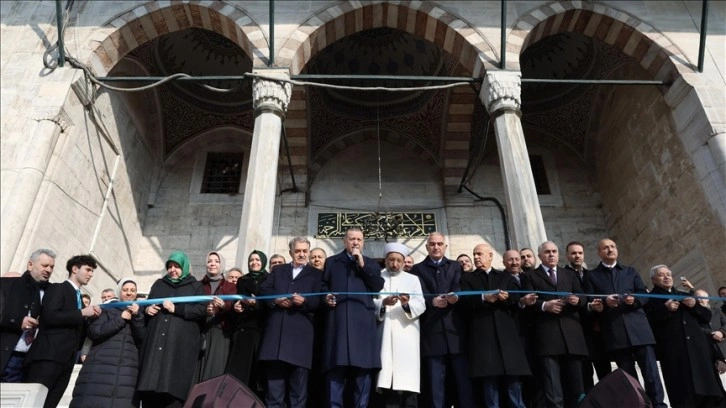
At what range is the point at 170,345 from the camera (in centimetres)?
376

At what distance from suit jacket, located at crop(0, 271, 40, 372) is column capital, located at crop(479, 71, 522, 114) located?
220 inches

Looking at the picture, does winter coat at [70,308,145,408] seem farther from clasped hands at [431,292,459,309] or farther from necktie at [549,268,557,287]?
necktie at [549,268,557,287]

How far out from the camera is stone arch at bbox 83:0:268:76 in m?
7.82

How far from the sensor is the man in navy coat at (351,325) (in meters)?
3.65

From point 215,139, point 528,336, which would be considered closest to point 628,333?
point 528,336

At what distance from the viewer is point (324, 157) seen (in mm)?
10562

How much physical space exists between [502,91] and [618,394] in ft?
16.5

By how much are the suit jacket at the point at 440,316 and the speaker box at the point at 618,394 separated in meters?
0.95

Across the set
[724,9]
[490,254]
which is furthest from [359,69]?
[490,254]

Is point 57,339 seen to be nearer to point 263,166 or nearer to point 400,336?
point 400,336

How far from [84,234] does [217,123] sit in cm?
346

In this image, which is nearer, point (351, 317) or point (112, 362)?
point (112, 362)

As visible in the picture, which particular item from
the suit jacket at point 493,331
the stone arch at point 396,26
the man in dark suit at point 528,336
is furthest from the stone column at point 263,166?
the man in dark suit at point 528,336

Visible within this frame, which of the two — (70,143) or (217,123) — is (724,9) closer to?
(217,123)
